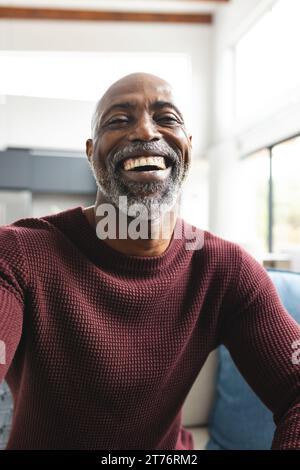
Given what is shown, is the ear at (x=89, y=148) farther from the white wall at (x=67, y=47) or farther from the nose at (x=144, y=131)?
the white wall at (x=67, y=47)

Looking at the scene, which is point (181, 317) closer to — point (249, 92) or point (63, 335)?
point (63, 335)

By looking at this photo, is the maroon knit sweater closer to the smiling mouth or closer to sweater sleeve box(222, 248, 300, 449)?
sweater sleeve box(222, 248, 300, 449)

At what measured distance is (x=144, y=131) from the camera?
2.45 feet

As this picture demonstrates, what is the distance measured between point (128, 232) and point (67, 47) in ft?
10.7

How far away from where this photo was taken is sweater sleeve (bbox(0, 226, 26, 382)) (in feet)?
2.12

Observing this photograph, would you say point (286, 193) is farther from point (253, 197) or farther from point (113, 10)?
point (113, 10)

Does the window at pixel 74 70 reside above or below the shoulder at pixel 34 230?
above

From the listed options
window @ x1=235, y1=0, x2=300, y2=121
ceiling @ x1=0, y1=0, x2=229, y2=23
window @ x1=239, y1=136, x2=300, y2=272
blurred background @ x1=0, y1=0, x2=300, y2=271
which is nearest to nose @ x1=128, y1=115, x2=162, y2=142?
window @ x1=239, y1=136, x2=300, y2=272

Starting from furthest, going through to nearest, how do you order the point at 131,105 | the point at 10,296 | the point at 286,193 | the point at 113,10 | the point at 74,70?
the point at 113,10
the point at 74,70
the point at 286,193
the point at 131,105
the point at 10,296

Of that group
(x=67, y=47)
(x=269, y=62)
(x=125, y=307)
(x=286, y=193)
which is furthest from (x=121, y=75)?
(x=125, y=307)

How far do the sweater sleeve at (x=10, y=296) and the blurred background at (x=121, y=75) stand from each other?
7.93ft

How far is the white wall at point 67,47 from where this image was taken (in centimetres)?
351

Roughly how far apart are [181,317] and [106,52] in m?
3.24

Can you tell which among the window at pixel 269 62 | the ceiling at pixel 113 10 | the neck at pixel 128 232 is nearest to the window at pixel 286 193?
the window at pixel 269 62
